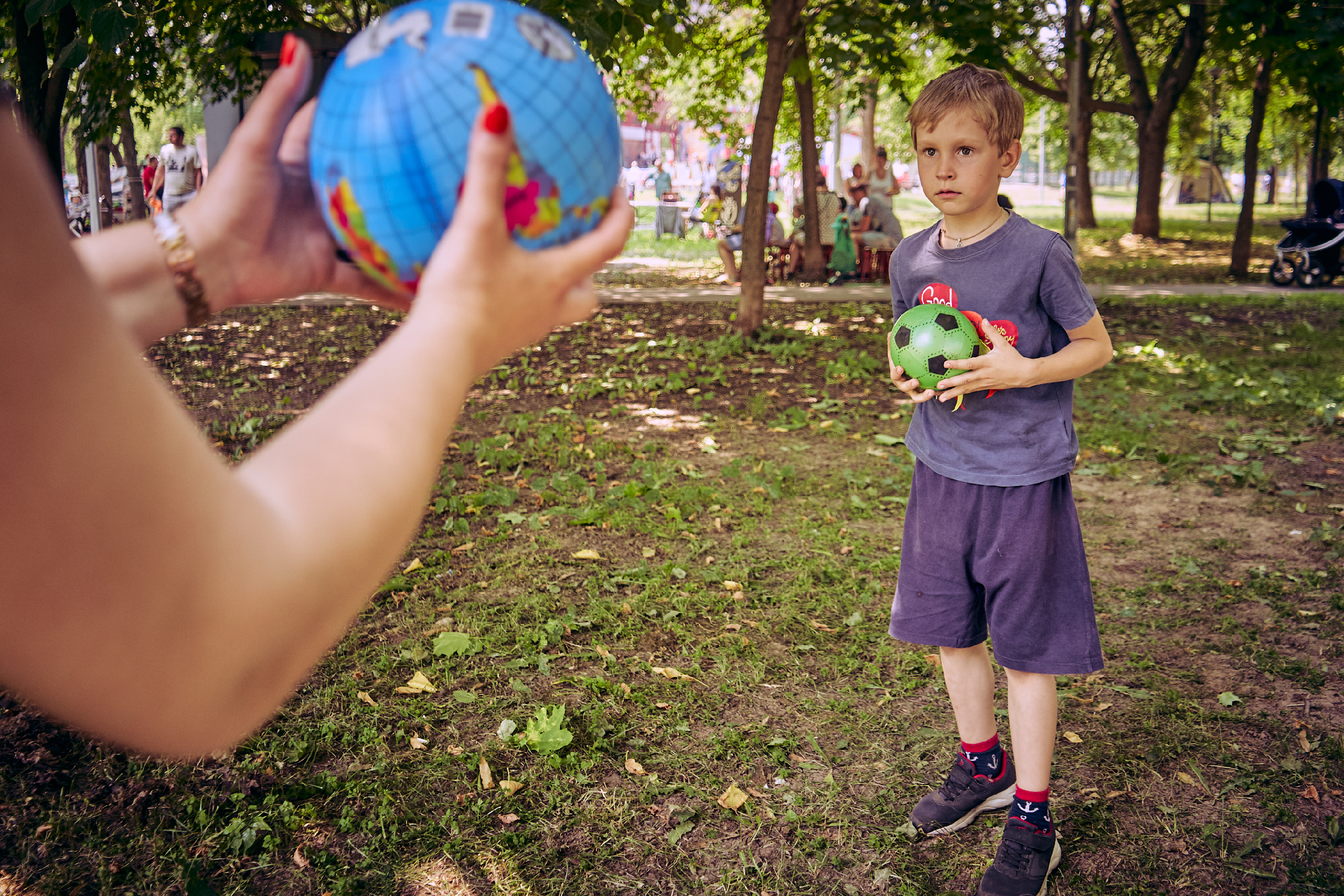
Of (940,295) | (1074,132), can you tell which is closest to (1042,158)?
(1074,132)

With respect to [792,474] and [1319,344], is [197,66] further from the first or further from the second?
[1319,344]

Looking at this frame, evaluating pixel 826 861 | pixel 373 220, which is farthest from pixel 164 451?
pixel 826 861

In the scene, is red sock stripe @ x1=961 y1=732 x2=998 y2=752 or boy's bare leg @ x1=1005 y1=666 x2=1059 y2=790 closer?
boy's bare leg @ x1=1005 y1=666 x2=1059 y2=790

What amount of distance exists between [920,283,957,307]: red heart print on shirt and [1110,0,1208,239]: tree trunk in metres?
16.9

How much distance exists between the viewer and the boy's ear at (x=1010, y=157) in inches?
114

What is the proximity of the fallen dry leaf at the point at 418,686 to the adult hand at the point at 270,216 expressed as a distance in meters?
2.56

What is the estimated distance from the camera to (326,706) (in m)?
3.77

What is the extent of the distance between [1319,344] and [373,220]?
1165 centimetres

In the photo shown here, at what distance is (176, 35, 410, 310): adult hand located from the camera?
151cm

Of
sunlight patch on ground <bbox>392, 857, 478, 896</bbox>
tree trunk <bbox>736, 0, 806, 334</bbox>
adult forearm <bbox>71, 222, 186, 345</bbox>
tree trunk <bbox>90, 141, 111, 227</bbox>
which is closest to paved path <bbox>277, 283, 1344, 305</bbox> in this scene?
tree trunk <bbox>736, 0, 806, 334</bbox>

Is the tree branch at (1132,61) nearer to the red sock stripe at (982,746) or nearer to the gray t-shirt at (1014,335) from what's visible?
the gray t-shirt at (1014,335)

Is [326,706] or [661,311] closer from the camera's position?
[326,706]

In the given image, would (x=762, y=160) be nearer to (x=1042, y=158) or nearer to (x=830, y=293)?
(x=830, y=293)

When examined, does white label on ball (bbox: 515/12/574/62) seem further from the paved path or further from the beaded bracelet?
the paved path
